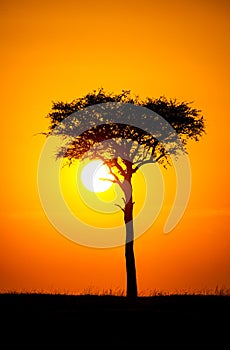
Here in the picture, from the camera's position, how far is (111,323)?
98.0ft

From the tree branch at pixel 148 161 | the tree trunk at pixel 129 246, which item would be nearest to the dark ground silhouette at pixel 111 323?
the tree trunk at pixel 129 246

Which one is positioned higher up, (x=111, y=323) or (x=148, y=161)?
Answer: (x=148, y=161)

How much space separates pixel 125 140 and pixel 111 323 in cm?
2356

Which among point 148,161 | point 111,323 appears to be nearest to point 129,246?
point 148,161

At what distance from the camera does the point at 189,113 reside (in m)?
53.0

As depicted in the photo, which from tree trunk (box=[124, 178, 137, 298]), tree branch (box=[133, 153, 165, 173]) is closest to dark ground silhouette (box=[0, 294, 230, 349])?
tree trunk (box=[124, 178, 137, 298])

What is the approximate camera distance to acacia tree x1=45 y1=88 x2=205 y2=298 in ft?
167

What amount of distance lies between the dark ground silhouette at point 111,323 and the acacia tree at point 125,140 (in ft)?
42.0

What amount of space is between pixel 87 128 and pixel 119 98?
3253 millimetres

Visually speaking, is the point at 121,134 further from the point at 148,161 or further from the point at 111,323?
the point at 111,323

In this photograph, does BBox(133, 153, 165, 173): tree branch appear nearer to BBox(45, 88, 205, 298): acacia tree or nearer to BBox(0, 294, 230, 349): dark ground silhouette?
BBox(45, 88, 205, 298): acacia tree

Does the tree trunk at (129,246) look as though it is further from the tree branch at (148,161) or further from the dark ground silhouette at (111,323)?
the dark ground silhouette at (111,323)

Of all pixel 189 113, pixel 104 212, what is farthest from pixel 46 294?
pixel 189 113

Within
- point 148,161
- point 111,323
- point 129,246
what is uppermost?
point 148,161
